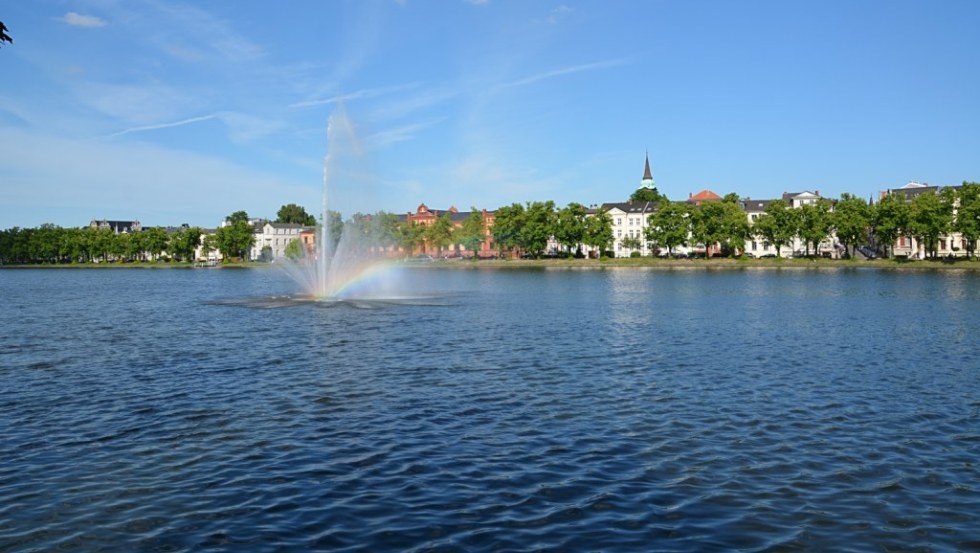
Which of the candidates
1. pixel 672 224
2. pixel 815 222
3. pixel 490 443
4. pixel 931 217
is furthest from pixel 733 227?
pixel 490 443

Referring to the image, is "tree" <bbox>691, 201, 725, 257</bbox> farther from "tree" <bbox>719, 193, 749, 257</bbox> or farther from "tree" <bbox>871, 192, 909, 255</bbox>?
"tree" <bbox>871, 192, 909, 255</bbox>

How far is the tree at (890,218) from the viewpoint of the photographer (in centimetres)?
16000

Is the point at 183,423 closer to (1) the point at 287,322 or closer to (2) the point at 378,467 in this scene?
(2) the point at 378,467

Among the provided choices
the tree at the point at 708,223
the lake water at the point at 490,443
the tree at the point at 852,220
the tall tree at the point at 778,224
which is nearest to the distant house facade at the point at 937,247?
the tree at the point at 852,220

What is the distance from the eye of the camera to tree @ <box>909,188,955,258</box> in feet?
499

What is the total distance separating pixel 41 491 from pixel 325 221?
196 feet

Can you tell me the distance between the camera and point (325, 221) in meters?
75.1

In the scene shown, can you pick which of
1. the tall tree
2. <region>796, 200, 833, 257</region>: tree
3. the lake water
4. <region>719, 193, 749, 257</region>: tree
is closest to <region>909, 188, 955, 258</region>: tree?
<region>796, 200, 833, 257</region>: tree

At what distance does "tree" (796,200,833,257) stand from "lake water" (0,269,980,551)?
459 ft

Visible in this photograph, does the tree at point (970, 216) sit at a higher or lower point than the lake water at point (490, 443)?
higher

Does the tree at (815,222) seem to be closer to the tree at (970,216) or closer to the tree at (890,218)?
the tree at (890,218)

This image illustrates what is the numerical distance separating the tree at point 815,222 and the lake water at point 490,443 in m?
140

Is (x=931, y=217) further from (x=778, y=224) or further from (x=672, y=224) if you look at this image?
(x=672, y=224)

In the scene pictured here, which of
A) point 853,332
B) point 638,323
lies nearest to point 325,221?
point 638,323
